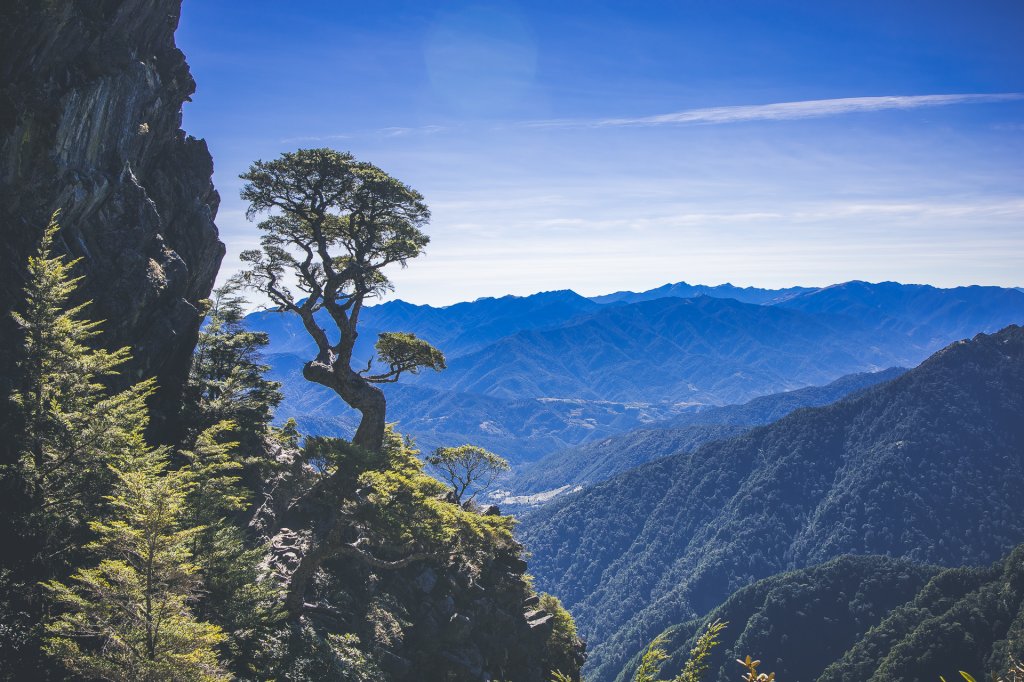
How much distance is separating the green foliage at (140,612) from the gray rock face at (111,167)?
44.3ft

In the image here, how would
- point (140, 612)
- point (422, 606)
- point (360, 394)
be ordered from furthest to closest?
point (422, 606) → point (360, 394) → point (140, 612)

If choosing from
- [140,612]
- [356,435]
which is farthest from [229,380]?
[140,612]

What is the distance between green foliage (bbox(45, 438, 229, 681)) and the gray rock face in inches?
531

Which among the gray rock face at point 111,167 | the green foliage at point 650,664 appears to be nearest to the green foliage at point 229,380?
the gray rock face at point 111,167

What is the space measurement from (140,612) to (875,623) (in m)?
196

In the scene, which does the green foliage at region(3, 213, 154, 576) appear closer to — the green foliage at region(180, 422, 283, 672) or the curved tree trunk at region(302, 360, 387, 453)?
the green foliage at region(180, 422, 283, 672)

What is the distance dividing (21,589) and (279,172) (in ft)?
72.0

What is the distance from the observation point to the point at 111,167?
37.7 meters

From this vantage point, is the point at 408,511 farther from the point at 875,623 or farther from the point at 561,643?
the point at 875,623

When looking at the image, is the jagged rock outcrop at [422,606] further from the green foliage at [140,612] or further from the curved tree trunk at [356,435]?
the green foliage at [140,612]

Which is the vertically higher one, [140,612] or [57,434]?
[57,434]

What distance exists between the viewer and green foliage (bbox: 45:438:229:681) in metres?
16.7

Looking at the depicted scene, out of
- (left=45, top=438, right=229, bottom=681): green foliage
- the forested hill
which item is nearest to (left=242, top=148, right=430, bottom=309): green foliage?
(left=45, top=438, right=229, bottom=681): green foliage

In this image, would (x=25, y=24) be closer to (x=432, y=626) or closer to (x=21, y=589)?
(x=21, y=589)
